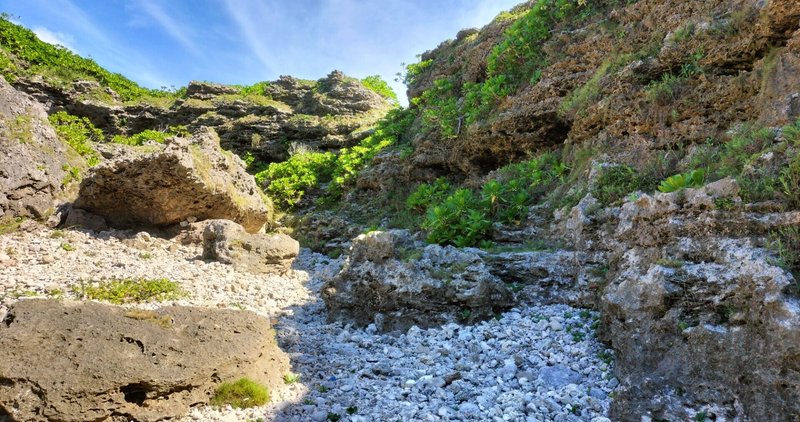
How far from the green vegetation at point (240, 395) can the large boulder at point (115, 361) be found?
111 millimetres

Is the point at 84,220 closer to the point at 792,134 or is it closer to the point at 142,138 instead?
the point at 142,138

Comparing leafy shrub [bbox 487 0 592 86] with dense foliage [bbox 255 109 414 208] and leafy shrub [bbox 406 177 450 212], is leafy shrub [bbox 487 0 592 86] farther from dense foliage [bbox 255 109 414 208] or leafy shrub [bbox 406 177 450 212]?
dense foliage [bbox 255 109 414 208]

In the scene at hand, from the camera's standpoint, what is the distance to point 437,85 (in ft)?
65.3

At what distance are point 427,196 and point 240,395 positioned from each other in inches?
408

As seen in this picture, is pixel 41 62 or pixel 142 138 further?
pixel 41 62

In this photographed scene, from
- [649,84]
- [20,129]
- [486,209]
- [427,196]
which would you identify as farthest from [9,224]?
[649,84]

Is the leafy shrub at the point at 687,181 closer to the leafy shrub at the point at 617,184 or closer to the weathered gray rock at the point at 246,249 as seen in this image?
the leafy shrub at the point at 617,184

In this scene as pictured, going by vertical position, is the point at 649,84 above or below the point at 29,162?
below

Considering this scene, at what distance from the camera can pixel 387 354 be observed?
21.9ft

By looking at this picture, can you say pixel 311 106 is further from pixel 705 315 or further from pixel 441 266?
pixel 705 315

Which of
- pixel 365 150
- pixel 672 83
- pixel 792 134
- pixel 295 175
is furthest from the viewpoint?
pixel 365 150

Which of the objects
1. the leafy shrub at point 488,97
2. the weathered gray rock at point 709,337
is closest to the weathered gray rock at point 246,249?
the leafy shrub at point 488,97

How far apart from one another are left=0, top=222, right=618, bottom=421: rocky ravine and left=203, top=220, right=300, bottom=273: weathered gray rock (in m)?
0.67

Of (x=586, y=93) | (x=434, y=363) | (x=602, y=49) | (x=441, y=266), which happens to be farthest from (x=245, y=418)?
(x=602, y=49)
